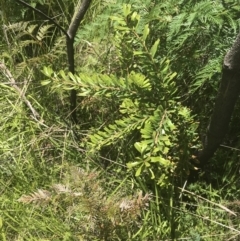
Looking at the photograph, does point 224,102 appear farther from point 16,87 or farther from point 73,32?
point 16,87

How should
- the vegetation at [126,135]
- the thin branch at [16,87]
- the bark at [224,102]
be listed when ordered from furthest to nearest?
the thin branch at [16,87], the vegetation at [126,135], the bark at [224,102]

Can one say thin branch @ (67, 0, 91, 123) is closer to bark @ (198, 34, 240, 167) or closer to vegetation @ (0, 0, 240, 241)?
vegetation @ (0, 0, 240, 241)

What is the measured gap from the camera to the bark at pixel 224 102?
1336mm

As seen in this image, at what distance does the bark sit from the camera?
4.38 ft

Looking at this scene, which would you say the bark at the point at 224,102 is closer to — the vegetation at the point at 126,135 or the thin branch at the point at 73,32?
the vegetation at the point at 126,135

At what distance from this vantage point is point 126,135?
6.07 feet

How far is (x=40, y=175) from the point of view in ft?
6.22

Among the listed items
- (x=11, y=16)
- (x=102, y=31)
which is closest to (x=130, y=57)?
(x=102, y=31)

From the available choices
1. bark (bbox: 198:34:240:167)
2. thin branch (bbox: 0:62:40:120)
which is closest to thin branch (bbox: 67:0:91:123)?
thin branch (bbox: 0:62:40:120)

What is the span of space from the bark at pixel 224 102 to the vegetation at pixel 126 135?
0.02m

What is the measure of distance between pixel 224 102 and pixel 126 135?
45 centimetres

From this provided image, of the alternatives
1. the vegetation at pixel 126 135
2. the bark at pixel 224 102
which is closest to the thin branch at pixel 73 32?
the vegetation at pixel 126 135

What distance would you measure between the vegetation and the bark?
2cm

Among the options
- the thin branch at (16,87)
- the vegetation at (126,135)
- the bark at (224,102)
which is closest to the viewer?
the bark at (224,102)
